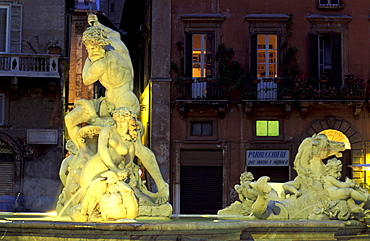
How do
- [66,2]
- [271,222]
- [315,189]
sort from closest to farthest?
1. [271,222]
2. [315,189]
3. [66,2]

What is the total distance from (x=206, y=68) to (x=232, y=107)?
5.40ft

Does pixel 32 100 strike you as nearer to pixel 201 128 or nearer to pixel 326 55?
pixel 201 128

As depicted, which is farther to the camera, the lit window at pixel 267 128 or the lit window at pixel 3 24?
the lit window at pixel 3 24

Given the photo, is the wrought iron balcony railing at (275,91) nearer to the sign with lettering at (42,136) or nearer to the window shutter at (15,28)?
the sign with lettering at (42,136)

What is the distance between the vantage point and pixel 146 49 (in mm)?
33000

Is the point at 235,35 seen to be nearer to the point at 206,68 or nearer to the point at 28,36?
the point at 206,68

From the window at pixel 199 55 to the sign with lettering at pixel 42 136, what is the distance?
5069mm

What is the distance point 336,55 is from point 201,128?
5387 mm

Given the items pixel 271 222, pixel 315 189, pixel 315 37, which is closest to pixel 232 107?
pixel 315 37

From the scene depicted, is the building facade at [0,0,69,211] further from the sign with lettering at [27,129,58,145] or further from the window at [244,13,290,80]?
the window at [244,13,290,80]

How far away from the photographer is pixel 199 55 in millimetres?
29672

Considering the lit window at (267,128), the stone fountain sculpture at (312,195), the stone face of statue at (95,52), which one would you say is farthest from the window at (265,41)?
the stone face of statue at (95,52)

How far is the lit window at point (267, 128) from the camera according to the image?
2922 cm

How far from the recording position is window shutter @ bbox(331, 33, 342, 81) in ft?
96.7
